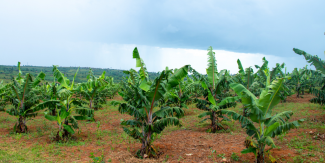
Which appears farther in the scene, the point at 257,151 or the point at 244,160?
the point at 244,160

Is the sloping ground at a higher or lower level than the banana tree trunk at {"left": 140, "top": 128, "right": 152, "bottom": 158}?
lower

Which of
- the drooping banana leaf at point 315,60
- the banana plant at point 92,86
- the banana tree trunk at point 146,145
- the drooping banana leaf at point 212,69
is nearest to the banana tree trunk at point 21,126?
the banana plant at point 92,86

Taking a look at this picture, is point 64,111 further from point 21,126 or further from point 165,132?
point 165,132

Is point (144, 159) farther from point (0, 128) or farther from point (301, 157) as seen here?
point (0, 128)

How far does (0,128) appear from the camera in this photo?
1221 centimetres

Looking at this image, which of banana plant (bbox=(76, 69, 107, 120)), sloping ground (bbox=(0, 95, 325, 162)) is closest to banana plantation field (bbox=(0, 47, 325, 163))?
sloping ground (bbox=(0, 95, 325, 162))

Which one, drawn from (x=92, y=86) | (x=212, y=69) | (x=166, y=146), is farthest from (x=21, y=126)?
(x=212, y=69)

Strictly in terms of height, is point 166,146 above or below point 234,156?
below

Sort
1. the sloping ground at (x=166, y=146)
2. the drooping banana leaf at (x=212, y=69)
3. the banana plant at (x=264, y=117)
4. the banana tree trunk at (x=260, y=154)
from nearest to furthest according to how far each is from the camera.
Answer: the banana plant at (x=264, y=117)
the banana tree trunk at (x=260, y=154)
the sloping ground at (x=166, y=146)
the drooping banana leaf at (x=212, y=69)

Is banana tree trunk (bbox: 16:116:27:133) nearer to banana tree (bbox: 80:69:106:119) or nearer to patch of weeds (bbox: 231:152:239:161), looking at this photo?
banana tree (bbox: 80:69:106:119)

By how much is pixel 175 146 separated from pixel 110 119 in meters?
8.31

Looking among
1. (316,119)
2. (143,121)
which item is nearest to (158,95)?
(143,121)

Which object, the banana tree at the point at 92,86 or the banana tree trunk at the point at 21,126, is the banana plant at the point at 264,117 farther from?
the banana tree trunk at the point at 21,126

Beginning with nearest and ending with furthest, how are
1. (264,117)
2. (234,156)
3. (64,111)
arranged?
(264,117) → (234,156) → (64,111)
